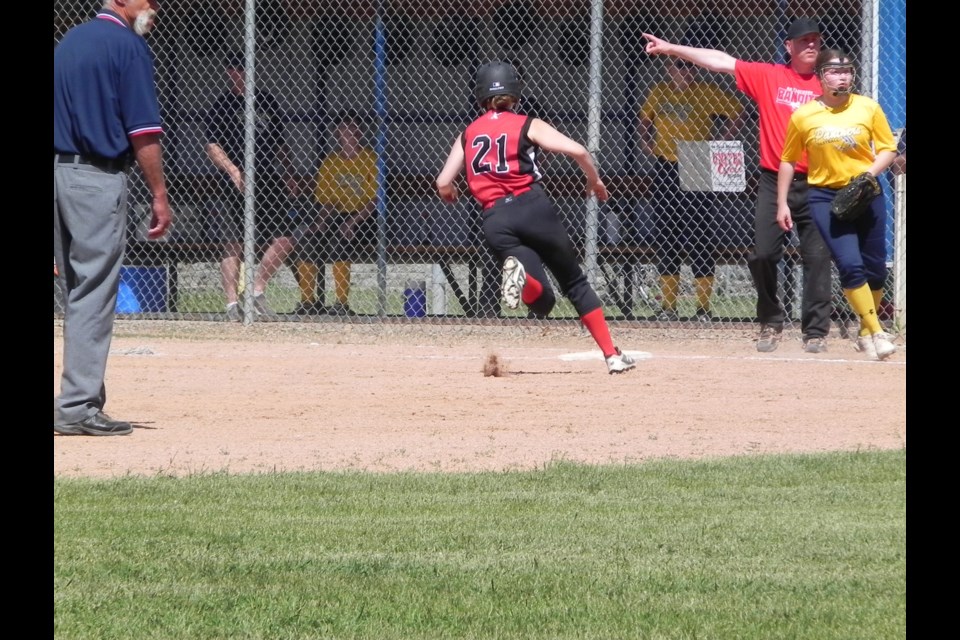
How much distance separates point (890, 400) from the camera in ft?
29.9

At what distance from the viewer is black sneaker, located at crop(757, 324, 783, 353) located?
39.1 ft

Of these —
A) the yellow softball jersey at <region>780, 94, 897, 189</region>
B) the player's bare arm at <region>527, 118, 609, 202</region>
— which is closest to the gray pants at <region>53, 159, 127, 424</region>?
the player's bare arm at <region>527, 118, 609, 202</region>

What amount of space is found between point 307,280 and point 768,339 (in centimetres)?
445

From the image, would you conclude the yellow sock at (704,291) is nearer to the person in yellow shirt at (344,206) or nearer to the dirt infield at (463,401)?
the dirt infield at (463,401)

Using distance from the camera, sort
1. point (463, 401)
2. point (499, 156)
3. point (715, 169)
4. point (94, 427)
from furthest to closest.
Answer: point (715, 169)
point (499, 156)
point (463, 401)
point (94, 427)

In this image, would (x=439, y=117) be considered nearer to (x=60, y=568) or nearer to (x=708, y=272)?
(x=708, y=272)

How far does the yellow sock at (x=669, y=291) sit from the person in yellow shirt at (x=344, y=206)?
267 cm

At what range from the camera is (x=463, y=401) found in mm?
9180

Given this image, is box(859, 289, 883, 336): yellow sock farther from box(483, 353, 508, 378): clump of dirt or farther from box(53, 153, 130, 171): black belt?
box(53, 153, 130, 171): black belt

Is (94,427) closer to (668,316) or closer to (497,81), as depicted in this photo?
(497,81)

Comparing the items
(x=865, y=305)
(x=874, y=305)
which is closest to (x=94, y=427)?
(x=865, y=305)

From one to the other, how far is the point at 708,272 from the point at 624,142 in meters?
2.23

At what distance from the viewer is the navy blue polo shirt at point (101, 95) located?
23.6ft

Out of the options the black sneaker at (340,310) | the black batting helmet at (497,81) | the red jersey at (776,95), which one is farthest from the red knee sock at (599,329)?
the black sneaker at (340,310)
